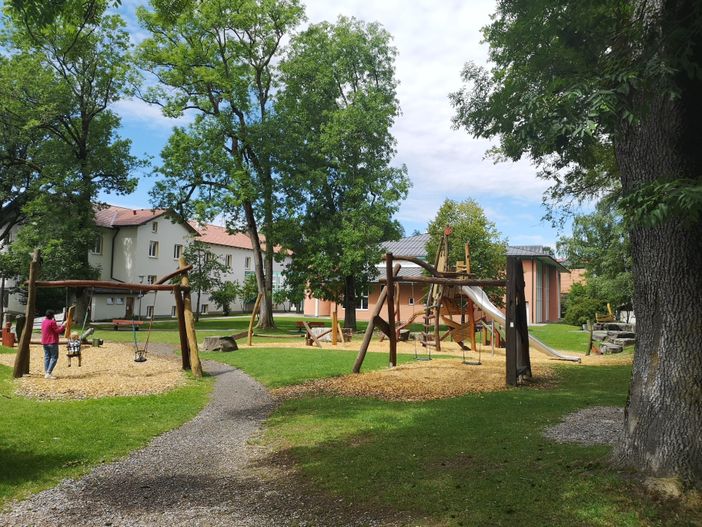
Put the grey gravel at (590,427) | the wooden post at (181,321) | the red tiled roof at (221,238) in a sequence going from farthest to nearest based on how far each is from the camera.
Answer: the red tiled roof at (221,238), the wooden post at (181,321), the grey gravel at (590,427)

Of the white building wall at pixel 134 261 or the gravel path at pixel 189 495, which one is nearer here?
the gravel path at pixel 189 495

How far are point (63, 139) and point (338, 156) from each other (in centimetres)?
1865

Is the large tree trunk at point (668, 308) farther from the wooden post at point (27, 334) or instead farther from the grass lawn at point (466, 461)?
the wooden post at point (27, 334)

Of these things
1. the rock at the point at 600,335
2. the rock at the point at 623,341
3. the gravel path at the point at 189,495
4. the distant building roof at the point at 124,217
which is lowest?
the gravel path at the point at 189,495

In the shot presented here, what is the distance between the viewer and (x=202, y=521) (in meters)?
4.93

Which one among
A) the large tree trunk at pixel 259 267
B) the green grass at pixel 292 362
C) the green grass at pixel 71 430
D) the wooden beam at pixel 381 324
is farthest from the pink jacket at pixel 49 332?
the large tree trunk at pixel 259 267

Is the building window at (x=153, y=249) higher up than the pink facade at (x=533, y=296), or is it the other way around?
the building window at (x=153, y=249)

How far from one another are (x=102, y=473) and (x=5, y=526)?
5.56ft

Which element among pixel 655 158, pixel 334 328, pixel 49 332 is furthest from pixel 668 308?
pixel 334 328

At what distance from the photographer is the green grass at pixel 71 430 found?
6.42 metres

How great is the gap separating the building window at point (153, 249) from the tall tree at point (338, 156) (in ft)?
69.9

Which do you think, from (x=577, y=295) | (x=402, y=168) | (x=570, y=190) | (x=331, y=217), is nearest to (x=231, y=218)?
(x=331, y=217)

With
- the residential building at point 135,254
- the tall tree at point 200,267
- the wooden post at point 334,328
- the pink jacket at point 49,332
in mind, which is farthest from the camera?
the residential building at point 135,254

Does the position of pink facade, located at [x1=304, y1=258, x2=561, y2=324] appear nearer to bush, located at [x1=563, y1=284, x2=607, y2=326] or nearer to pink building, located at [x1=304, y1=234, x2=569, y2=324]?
pink building, located at [x1=304, y1=234, x2=569, y2=324]
